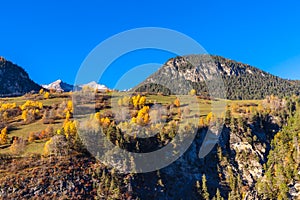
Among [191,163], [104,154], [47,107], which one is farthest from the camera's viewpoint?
[47,107]

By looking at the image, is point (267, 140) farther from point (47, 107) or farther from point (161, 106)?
point (47, 107)

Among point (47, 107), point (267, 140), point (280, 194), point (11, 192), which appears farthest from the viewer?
point (47, 107)

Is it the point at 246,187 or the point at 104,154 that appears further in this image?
the point at 246,187

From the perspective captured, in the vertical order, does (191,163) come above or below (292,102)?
below

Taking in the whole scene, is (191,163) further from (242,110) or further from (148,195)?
(242,110)

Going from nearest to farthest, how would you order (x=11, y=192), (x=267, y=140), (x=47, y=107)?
(x=11, y=192) → (x=267, y=140) → (x=47, y=107)

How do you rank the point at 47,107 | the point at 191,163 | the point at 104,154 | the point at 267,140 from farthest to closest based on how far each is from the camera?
the point at 47,107 → the point at 267,140 → the point at 191,163 → the point at 104,154

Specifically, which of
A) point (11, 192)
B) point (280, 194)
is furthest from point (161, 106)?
point (11, 192)

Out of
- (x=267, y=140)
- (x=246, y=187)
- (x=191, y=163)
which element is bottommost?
(x=246, y=187)

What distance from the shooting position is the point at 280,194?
95312 millimetres

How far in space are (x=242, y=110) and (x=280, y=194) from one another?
10243 cm

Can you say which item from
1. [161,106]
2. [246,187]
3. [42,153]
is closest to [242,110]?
[161,106]

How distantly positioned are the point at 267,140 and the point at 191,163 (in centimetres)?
5196

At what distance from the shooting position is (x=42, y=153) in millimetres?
104750
